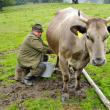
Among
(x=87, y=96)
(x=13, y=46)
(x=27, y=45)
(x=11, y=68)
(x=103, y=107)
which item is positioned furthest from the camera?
(x=13, y=46)

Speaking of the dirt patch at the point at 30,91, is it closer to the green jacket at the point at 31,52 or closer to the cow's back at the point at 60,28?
the green jacket at the point at 31,52

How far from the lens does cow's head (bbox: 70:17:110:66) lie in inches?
254

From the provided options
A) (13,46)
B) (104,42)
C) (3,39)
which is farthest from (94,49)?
(3,39)

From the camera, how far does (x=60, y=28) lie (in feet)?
29.1

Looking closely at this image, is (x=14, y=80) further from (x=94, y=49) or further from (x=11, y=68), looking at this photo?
(x=94, y=49)

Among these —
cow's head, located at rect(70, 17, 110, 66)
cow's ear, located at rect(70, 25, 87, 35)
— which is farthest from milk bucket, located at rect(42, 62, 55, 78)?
cow's head, located at rect(70, 17, 110, 66)

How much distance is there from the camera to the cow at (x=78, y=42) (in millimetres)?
6539

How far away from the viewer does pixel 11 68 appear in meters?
11.7

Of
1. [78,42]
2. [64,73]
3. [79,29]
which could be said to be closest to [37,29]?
[64,73]

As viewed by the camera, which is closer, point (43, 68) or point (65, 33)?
point (65, 33)

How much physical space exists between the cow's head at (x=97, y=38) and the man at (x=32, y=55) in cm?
251

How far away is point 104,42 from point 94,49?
0.28 meters

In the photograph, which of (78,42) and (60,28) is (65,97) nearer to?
(78,42)

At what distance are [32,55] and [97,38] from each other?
3.24 meters
